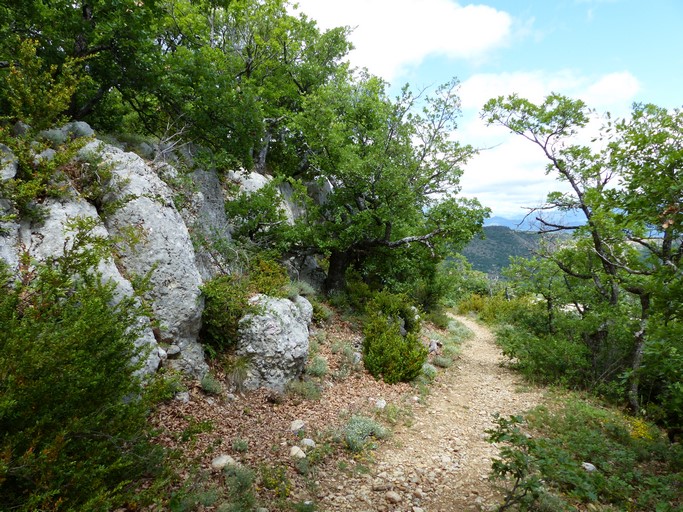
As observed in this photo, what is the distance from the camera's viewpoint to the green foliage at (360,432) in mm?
5973

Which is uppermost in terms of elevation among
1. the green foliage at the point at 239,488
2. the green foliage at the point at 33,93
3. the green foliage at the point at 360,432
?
the green foliage at the point at 33,93

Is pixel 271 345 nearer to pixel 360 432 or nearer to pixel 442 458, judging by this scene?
pixel 360 432

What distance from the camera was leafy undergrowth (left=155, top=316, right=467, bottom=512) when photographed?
4.21 m

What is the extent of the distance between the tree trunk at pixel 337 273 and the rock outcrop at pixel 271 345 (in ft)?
19.3

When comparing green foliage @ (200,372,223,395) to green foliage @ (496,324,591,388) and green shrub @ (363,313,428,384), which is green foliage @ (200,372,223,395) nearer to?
green shrub @ (363,313,428,384)

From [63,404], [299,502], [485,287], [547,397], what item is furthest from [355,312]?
[485,287]

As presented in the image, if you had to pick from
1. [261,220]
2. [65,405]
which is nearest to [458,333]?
[261,220]

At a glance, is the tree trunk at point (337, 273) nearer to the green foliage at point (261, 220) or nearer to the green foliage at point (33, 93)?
the green foliage at point (261, 220)

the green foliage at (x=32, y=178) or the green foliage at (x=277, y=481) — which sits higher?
the green foliage at (x=32, y=178)

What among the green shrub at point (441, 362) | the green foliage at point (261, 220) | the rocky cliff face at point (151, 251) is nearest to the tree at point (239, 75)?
the green foliage at point (261, 220)

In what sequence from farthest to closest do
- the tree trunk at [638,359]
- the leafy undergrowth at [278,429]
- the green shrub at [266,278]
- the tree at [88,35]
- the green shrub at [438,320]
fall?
1. the green shrub at [438,320]
2. the tree trunk at [638,359]
3. the green shrub at [266,278]
4. the tree at [88,35]
5. the leafy undergrowth at [278,429]

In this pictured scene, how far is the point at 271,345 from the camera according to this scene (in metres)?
7.13

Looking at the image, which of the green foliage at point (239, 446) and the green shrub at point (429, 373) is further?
the green shrub at point (429, 373)

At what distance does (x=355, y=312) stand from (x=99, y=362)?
32.1 ft
